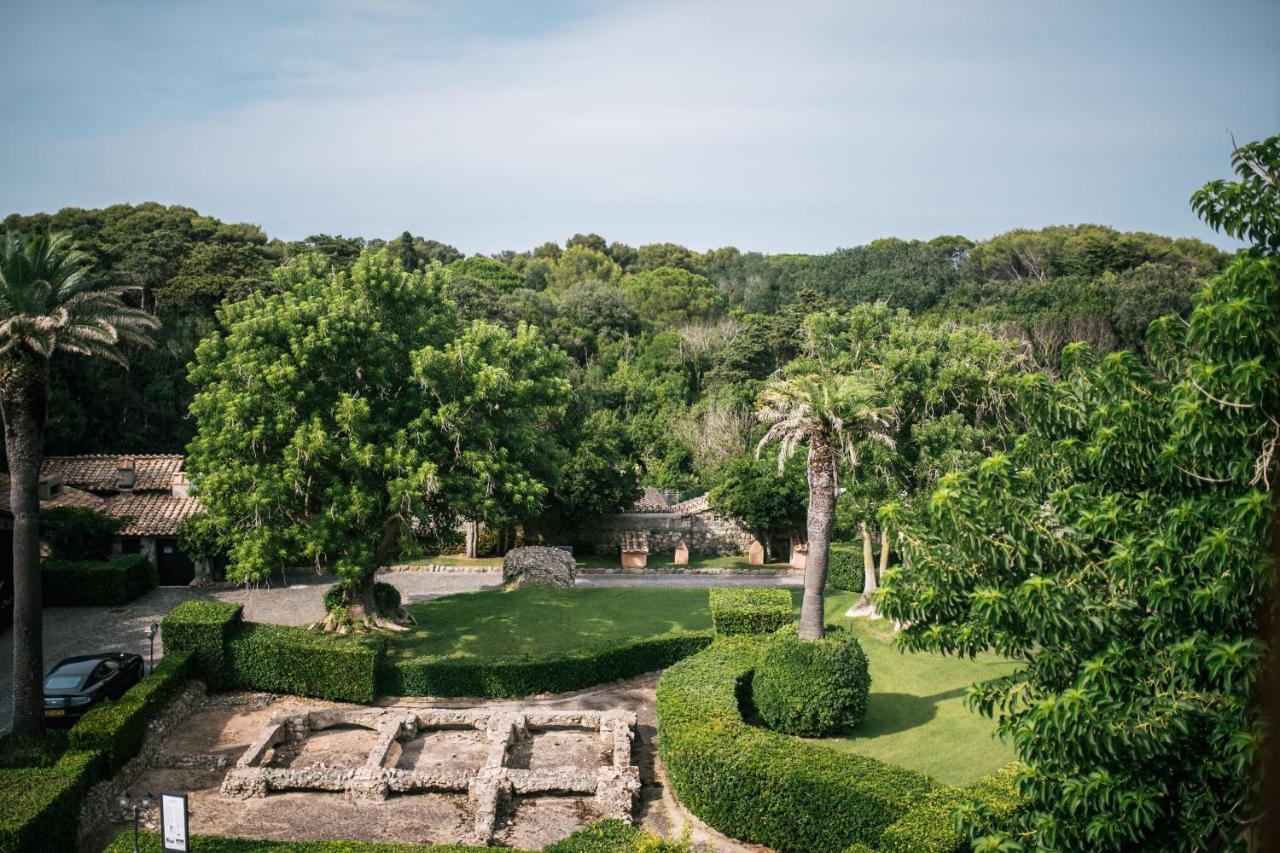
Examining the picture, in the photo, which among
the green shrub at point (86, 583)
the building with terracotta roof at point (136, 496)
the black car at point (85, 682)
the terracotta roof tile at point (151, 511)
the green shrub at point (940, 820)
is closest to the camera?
the green shrub at point (940, 820)

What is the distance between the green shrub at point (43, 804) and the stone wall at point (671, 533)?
2556cm

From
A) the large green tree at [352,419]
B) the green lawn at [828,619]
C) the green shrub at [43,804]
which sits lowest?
the green lawn at [828,619]

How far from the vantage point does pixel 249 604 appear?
30.5 meters

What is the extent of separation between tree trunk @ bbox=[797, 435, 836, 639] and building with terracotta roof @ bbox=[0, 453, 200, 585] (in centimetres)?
2315

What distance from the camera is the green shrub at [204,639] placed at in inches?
882

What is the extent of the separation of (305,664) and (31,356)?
30.7ft

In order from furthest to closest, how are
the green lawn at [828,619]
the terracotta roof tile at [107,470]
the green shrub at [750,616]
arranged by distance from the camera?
the terracotta roof tile at [107,470] → the green shrub at [750,616] → the green lawn at [828,619]

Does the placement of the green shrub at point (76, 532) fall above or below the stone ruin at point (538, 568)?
above

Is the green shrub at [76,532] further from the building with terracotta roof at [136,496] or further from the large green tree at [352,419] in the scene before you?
the large green tree at [352,419]

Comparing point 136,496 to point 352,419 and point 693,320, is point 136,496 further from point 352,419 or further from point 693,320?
point 693,320

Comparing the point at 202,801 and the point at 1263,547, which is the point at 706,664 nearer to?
the point at 202,801

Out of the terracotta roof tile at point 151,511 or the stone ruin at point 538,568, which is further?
the stone ruin at point 538,568

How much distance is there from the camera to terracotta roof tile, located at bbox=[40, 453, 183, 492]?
34.2 metres

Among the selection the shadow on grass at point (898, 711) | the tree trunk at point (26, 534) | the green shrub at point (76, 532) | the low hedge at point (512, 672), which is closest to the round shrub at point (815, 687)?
the shadow on grass at point (898, 711)
